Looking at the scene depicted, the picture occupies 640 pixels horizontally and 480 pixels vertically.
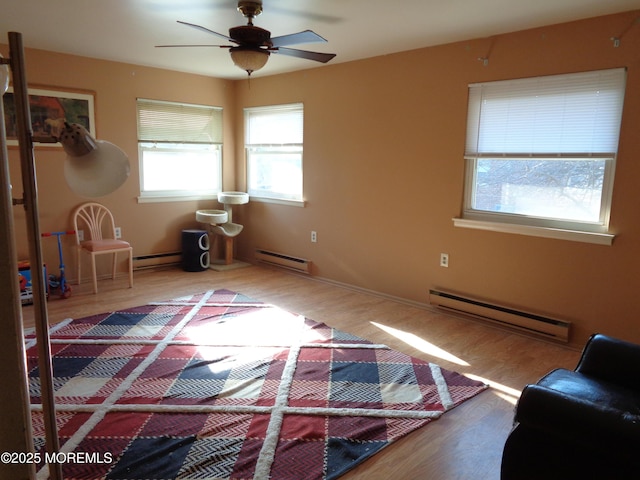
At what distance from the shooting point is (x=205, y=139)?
19.2 ft

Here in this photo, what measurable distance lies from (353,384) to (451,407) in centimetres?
58

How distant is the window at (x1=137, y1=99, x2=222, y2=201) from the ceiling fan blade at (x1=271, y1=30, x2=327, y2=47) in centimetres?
290

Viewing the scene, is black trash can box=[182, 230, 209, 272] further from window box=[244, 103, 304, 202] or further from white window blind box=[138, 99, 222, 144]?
white window blind box=[138, 99, 222, 144]

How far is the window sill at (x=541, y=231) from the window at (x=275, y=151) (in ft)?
7.20

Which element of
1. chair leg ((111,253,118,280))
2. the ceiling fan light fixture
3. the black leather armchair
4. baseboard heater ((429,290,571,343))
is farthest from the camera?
chair leg ((111,253,118,280))

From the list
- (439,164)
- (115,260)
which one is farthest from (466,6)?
(115,260)

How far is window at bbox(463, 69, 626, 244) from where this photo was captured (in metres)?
3.16

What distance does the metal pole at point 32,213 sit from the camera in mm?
1117

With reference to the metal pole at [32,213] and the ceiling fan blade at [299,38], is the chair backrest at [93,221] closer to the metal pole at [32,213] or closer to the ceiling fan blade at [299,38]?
the ceiling fan blade at [299,38]

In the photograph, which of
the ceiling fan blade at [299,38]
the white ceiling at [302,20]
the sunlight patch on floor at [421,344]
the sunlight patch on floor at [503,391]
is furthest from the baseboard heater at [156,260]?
the sunlight patch on floor at [503,391]

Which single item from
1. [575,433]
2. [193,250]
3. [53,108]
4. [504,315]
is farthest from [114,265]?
[575,433]

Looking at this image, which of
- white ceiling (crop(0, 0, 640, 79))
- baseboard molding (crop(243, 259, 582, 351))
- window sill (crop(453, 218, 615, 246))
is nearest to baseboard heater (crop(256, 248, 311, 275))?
baseboard molding (crop(243, 259, 582, 351))

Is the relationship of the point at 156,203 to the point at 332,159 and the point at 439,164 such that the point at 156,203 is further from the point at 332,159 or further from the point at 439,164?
the point at 439,164

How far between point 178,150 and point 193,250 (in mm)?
1271
